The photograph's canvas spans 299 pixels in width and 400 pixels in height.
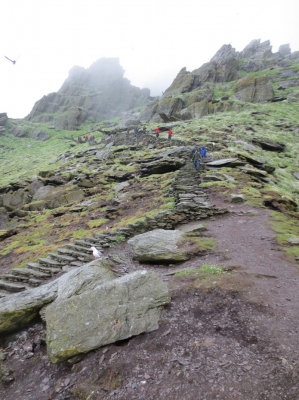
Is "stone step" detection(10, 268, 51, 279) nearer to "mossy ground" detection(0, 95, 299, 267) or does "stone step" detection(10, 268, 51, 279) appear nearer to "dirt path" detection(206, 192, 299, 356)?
"mossy ground" detection(0, 95, 299, 267)

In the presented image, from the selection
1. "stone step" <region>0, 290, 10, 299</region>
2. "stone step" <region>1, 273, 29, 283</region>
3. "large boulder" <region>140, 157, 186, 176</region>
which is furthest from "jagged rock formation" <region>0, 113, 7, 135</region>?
"stone step" <region>0, 290, 10, 299</region>

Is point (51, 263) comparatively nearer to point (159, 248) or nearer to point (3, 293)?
point (3, 293)

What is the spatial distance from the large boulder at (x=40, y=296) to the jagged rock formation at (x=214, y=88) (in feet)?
205

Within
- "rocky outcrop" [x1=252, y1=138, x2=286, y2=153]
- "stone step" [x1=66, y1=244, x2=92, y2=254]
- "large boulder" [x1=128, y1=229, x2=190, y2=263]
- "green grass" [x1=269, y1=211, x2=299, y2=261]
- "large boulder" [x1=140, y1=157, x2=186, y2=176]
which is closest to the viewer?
"green grass" [x1=269, y1=211, x2=299, y2=261]

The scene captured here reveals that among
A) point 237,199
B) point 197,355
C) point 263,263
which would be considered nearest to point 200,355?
point 197,355

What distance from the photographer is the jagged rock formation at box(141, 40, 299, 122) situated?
70312mm

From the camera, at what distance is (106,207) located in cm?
2416

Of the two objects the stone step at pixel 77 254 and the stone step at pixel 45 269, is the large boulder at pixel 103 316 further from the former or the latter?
the stone step at pixel 77 254

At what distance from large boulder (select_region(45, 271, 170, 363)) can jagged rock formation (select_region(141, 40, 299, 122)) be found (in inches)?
2509

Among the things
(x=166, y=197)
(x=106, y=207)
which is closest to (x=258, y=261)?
(x=166, y=197)

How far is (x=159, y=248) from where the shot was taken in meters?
12.4

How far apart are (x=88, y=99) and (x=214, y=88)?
86.6 meters

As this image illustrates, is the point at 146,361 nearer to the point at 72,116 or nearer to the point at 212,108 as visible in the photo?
the point at 212,108

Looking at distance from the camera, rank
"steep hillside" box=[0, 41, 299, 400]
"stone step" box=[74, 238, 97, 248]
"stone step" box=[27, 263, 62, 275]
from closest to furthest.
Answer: "steep hillside" box=[0, 41, 299, 400]
"stone step" box=[27, 263, 62, 275]
"stone step" box=[74, 238, 97, 248]
